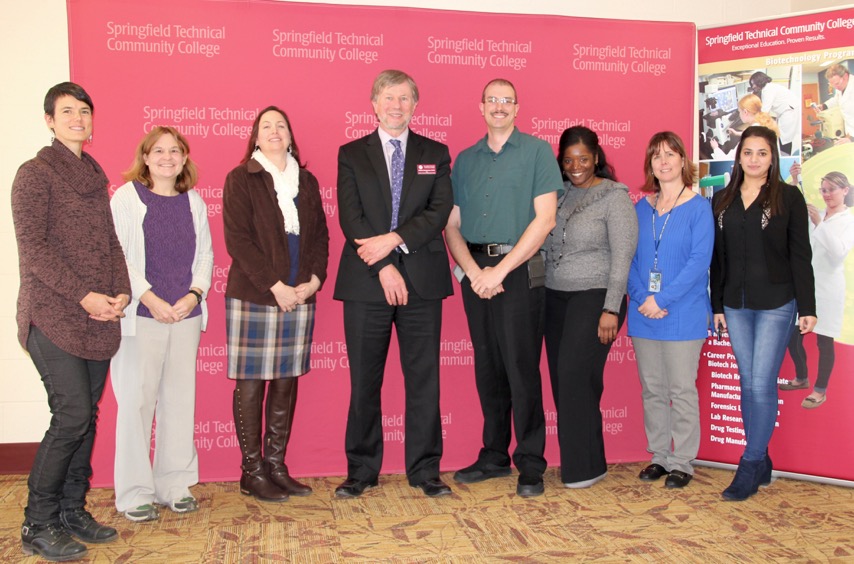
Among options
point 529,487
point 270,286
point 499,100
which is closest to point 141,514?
point 270,286

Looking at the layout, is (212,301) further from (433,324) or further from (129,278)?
(433,324)

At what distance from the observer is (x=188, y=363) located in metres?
3.13

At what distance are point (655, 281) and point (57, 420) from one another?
8.53ft

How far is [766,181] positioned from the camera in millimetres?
3352

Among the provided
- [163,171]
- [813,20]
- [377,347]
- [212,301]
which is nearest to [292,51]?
[163,171]

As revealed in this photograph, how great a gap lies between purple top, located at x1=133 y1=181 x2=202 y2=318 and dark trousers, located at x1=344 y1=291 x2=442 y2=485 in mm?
739

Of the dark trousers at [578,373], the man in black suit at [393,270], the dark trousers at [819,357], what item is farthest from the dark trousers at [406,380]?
the dark trousers at [819,357]

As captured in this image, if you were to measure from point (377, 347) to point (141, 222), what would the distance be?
1144 mm

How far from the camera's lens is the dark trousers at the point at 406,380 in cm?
327

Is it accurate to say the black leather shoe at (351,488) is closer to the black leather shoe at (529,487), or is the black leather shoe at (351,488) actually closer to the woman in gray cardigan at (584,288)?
the black leather shoe at (529,487)

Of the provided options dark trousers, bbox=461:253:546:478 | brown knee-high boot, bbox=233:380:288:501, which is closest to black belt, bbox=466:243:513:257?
dark trousers, bbox=461:253:546:478

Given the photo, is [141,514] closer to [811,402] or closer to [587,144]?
[587,144]

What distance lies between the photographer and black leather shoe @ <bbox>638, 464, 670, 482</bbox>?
3.58 meters

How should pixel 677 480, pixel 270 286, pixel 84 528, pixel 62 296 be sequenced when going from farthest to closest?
pixel 677 480
pixel 270 286
pixel 84 528
pixel 62 296
